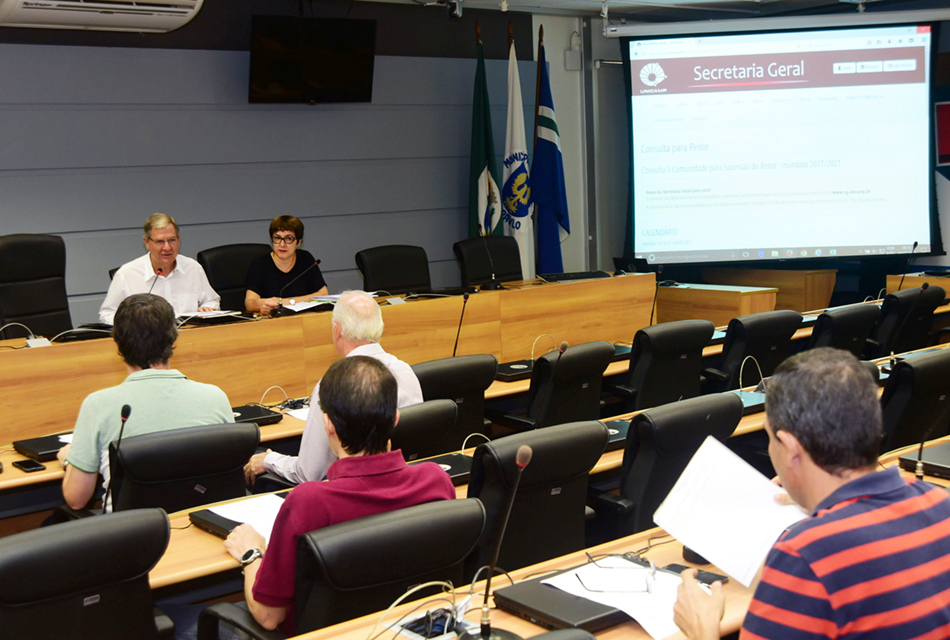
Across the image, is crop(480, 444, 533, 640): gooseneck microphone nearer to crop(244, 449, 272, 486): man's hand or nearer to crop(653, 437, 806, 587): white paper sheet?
crop(653, 437, 806, 587): white paper sheet

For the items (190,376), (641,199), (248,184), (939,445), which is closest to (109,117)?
(248,184)

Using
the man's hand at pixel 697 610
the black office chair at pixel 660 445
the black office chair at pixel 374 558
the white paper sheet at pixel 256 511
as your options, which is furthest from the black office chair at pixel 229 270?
the man's hand at pixel 697 610

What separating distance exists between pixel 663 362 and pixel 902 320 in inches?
73.1

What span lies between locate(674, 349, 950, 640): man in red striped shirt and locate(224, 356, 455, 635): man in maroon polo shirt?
0.84 metres

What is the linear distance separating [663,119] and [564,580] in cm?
587

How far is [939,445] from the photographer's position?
273 centimetres

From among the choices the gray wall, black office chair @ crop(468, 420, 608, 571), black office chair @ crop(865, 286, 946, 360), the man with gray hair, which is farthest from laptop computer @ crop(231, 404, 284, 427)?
black office chair @ crop(865, 286, 946, 360)

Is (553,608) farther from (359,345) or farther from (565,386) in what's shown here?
(565,386)

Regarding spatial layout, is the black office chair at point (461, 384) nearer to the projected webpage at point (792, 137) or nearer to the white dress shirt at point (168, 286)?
the white dress shirt at point (168, 286)

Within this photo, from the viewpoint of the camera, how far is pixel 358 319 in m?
3.08

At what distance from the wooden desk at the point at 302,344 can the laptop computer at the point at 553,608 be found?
2413 millimetres

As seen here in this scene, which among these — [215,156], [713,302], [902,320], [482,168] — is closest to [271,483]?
[215,156]

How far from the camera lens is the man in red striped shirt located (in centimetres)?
126

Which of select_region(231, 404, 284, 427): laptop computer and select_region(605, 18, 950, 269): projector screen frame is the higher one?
select_region(605, 18, 950, 269): projector screen frame
